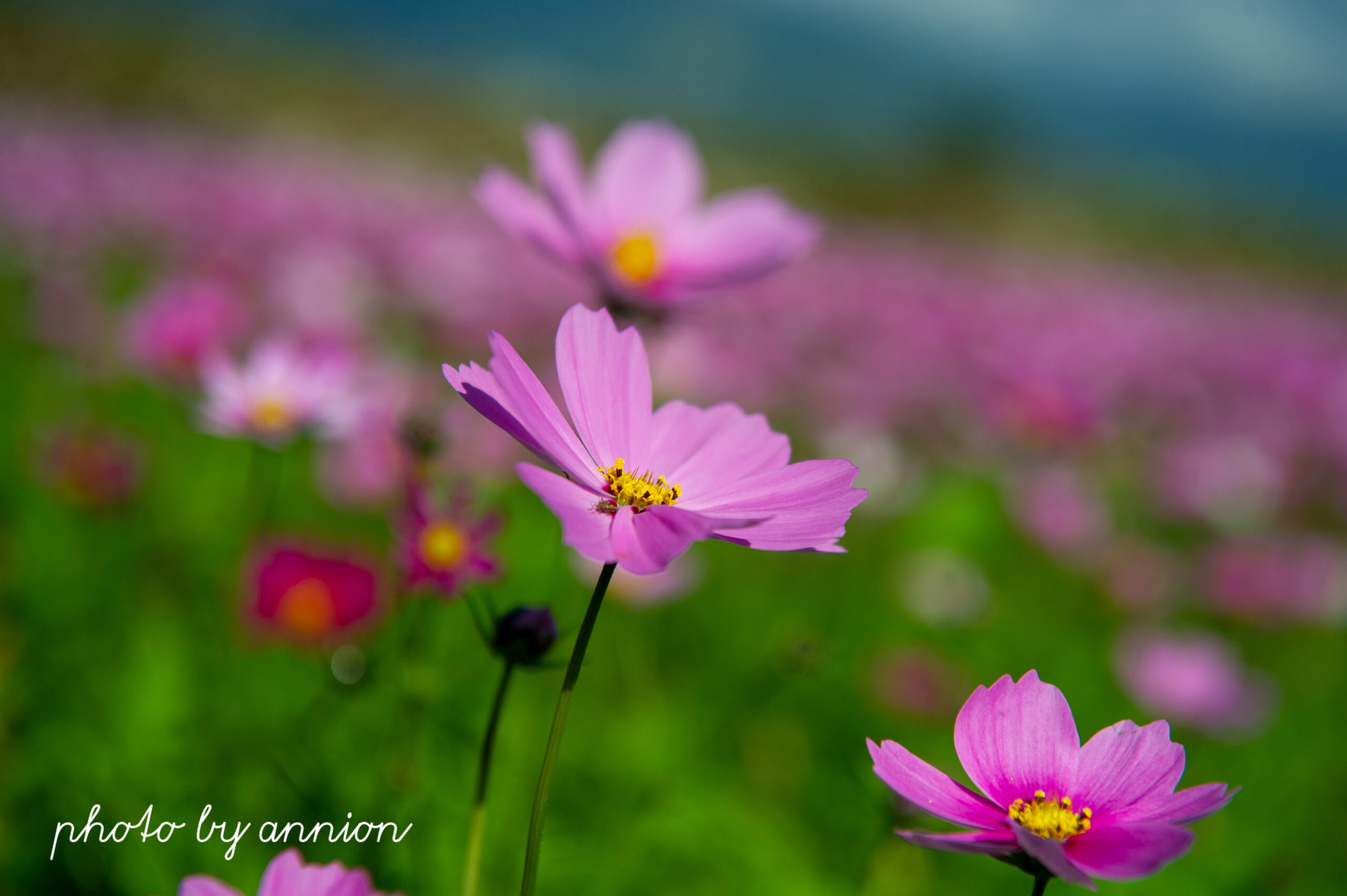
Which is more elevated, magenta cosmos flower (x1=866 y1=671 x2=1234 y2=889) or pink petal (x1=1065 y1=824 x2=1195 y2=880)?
magenta cosmos flower (x1=866 y1=671 x2=1234 y2=889)

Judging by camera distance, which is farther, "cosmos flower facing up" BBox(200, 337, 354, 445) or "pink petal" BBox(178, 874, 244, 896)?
"cosmos flower facing up" BBox(200, 337, 354, 445)

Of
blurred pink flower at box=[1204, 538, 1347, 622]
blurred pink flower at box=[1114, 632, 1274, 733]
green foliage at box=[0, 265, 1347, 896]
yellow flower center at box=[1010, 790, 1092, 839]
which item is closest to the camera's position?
yellow flower center at box=[1010, 790, 1092, 839]

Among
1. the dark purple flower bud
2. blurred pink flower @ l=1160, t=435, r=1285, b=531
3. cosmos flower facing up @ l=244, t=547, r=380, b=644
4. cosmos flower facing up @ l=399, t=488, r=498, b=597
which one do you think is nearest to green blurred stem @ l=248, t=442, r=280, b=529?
cosmos flower facing up @ l=244, t=547, r=380, b=644

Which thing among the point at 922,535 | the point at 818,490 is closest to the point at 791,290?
the point at 922,535

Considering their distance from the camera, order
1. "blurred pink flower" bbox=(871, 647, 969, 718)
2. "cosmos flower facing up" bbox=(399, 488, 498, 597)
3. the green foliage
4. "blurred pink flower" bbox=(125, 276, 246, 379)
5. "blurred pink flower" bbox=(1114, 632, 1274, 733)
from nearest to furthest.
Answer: "cosmos flower facing up" bbox=(399, 488, 498, 597) < the green foliage < "blurred pink flower" bbox=(125, 276, 246, 379) < "blurred pink flower" bbox=(871, 647, 969, 718) < "blurred pink flower" bbox=(1114, 632, 1274, 733)

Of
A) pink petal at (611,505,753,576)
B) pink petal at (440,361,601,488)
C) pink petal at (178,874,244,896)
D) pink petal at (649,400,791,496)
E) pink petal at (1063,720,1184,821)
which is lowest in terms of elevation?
pink petal at (178,874,244,896)

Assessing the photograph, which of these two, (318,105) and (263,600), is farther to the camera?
(318,105)

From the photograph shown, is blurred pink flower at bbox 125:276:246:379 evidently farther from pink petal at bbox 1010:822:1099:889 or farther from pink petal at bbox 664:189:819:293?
pink petal at bbox 1010:822:1099:889

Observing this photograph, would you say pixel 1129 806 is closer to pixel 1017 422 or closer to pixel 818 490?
pixel 818 490
